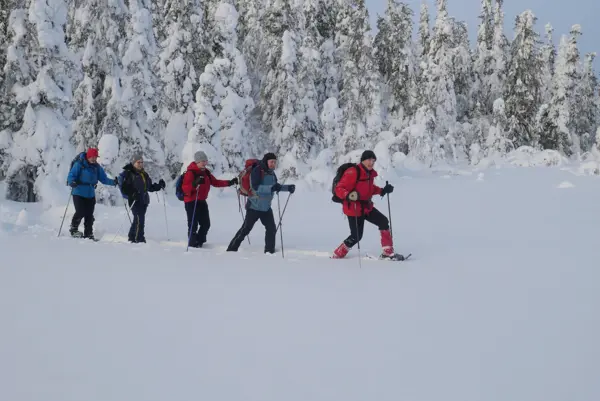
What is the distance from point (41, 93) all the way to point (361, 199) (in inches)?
513

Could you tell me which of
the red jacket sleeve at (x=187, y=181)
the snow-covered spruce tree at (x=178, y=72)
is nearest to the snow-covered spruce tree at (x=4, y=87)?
the snow-covered spruce tree at (x=178, y=72)

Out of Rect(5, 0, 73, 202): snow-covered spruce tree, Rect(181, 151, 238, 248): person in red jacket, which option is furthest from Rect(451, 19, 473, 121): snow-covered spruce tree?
Rect(181, 151, 238, 248): person in red jacket

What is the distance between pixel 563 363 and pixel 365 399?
1649mm

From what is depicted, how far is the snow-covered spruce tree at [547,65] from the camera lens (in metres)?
45.0

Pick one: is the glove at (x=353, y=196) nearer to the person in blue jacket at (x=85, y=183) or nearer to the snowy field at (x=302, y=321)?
the snowy field at (x=302, y=321)

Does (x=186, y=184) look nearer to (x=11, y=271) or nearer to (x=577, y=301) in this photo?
(x=11, y=271)

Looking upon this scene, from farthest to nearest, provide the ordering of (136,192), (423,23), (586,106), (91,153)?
(423,23)
(586,106)
(91,153)
(136,192)

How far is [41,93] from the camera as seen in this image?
55.5 feet

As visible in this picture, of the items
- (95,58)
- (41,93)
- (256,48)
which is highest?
(256,48)

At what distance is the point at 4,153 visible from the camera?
17641mm

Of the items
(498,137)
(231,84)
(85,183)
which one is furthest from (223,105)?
(498,137)

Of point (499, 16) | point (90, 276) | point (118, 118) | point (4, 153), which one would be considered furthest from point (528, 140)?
point (90, 276)

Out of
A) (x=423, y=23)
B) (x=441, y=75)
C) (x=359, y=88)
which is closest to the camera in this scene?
(x=359, y=88)

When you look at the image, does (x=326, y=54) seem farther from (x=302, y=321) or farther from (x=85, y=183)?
(x=302, y=321)
